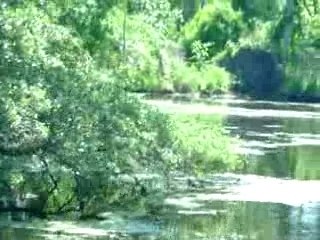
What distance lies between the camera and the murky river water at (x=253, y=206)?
16984 millimetres

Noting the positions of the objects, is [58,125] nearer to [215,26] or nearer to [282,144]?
[282,144]

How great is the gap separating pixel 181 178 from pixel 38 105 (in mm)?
6471

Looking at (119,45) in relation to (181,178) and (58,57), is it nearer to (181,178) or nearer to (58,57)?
(181,178)

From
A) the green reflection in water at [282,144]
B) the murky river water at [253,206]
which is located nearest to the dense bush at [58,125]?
the murky river water at [253,206]

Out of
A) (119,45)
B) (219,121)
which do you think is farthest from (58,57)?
(119,45)

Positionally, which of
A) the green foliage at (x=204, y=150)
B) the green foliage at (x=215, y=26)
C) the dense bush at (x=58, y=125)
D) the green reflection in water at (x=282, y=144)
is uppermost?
the green foliage at (x=215, y=26)

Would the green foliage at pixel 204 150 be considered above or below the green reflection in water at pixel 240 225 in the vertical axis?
above

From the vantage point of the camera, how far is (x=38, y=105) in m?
16.9

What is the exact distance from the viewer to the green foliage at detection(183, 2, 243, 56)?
71750 mm

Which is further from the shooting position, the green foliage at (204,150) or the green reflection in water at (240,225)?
the green foliage at (204,150)

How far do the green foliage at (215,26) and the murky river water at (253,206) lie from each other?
37.9 meters

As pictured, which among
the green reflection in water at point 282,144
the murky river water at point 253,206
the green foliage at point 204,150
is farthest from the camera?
the green reflection in water at point 282,144

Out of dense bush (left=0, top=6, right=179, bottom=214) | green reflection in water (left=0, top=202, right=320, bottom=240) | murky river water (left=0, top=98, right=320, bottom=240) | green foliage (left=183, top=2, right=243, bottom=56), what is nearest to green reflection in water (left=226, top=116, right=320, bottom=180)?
murky river water (left=0, top=98, right=320, bottom=240)

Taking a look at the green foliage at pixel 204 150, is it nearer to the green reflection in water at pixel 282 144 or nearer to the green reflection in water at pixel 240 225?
the green reflection in water at pixel 282 144
